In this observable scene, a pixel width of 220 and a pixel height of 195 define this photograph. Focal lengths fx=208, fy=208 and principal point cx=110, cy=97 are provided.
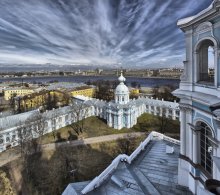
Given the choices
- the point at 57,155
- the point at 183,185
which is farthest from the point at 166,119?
the point at 183,185

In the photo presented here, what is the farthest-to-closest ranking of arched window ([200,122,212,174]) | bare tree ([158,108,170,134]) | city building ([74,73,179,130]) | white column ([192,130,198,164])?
1. city building ([74,73,179,130])
2. bare tree ([158,108,170,134])
3. white column ([192,130,198,164])
4. arched window ([200,122,212,174])

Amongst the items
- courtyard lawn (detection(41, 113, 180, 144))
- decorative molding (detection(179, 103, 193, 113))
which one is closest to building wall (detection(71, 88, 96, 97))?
courtyard lawn (detection(41, 113, 180, 144))

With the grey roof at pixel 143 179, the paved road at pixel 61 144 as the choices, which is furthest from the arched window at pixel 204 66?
the paved road at pixel 61 144

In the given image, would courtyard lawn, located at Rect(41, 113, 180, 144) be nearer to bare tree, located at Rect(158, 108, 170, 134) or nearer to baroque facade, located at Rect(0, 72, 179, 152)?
bare tree, located at Rect(158, 108, 170, 134)

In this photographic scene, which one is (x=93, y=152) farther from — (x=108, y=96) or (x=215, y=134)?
(x=108, y=96)

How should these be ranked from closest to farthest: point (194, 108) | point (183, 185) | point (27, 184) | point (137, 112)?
1. point (194, 108)
2. point (183, 185)
3. point (27, 184)
4. point (137, 112)

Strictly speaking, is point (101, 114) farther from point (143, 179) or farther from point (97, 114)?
point (143, 179)

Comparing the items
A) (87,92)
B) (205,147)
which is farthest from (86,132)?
(87,92)
